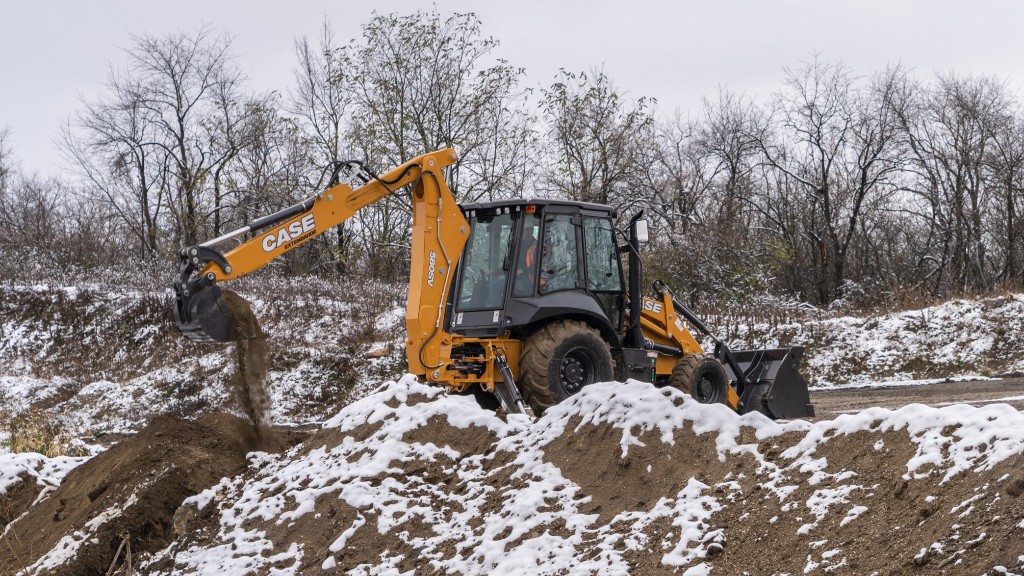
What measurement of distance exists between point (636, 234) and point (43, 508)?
6036mm

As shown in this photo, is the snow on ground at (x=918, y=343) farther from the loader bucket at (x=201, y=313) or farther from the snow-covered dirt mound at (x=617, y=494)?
the loader bucket at (x=201, y=313)

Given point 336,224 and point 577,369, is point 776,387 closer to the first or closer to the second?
point 577,369

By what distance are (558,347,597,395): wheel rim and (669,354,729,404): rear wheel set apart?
4.75 feet

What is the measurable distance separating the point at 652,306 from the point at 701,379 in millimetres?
971

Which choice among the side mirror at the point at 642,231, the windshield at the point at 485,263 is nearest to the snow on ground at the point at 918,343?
the side mirror at the point at 642,231

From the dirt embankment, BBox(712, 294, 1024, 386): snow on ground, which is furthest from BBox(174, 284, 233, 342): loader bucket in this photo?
BBox(712, 294, 1024, 386): snow on ground

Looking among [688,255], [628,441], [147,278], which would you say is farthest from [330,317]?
[628,441]

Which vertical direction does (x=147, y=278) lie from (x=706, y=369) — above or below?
above

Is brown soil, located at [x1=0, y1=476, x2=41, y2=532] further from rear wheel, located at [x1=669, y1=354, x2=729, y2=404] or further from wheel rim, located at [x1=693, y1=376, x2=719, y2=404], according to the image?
wheel rim, located at [x1=693, y1=376, x2=719, y2=404]

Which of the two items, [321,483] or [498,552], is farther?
[321,483]

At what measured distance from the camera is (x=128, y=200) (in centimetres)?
2923

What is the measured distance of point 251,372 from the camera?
27.1ft

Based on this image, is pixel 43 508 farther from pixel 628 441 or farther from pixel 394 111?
pixel 394 111

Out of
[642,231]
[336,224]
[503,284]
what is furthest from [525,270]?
[336,224]
